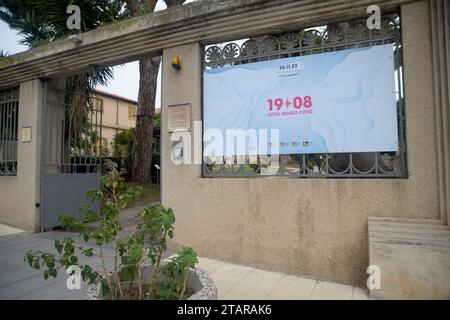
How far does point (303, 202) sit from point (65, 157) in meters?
5.23

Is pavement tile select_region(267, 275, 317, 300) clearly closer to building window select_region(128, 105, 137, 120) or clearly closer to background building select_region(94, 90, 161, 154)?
background building select_region(94, 90, 161, 154)

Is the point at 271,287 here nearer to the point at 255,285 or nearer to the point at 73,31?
the point at 255,285

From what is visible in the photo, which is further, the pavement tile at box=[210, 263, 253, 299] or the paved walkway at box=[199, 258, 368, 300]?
the pavement tile at box=[210, 263, 253, 299]

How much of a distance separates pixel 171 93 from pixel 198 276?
2.92 meters

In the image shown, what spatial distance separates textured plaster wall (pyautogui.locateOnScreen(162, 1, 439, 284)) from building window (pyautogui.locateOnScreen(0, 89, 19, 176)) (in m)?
3.99

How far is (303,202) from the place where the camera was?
11.4ft

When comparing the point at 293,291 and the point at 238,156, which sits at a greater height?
the point at 238,156

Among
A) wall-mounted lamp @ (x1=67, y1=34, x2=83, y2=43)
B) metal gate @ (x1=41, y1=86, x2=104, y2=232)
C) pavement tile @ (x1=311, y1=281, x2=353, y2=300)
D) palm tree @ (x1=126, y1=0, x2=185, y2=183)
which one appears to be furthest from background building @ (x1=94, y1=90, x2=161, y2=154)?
pavement tile @ (x1=311, y1=281, x2=353, y2=300)

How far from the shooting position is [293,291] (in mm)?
3037

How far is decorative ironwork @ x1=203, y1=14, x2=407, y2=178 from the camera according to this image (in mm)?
3305

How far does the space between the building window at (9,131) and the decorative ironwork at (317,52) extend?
4.61 m

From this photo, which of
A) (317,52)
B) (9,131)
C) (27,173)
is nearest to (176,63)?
(317,52)
